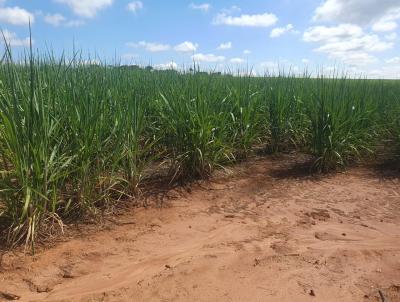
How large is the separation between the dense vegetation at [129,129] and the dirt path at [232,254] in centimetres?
35

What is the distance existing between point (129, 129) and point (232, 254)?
1.61 m

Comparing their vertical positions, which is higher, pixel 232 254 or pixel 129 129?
pixel 129 129

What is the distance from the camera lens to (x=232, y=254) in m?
2.89

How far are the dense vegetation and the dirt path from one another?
0.35 m

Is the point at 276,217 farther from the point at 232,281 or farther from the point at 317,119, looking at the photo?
the point at 317,119

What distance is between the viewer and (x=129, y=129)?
3.81 m

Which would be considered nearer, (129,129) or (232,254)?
(232,254)

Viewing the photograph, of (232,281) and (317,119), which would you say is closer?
(232,281)

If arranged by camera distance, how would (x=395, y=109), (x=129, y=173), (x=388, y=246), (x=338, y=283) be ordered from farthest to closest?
1. (x=395, y=109)
2. (x=129, y=173)
3. (x=388, y=246)
4. (x=338, y=283)

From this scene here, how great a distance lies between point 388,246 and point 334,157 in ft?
6.82

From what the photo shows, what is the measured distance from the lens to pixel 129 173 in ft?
12.7

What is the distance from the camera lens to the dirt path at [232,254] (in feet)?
7.93

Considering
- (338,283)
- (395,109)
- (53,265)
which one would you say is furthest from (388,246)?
(395,109)

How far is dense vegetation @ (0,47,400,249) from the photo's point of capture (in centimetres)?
283
